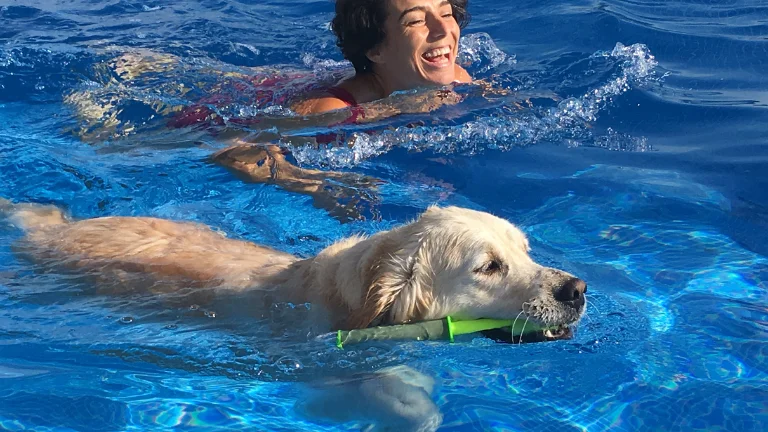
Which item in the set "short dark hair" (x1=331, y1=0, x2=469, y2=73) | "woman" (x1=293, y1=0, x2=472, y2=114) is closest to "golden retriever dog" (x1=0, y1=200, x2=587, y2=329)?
"woman" (x1=293, y1=0, x2=472, y2=114)

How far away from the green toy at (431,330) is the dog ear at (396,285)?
2.6 inches

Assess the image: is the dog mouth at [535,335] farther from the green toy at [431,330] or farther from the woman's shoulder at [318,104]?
the woman's shoulder at [318,104]

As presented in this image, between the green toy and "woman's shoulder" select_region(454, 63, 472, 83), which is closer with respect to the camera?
the green toy

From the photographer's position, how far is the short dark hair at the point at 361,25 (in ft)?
23.1

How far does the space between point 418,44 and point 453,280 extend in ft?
11.8

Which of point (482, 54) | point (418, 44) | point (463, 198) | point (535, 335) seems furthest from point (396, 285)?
point (482, 54)

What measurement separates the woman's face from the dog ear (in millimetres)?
3466

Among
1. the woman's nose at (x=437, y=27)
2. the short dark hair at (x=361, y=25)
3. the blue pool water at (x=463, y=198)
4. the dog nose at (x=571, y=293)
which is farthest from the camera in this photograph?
the short dark hair at (x=361, y=25)

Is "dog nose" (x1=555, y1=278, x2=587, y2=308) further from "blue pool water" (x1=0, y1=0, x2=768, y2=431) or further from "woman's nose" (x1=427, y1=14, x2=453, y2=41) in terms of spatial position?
"woman's nose" (x1=427, y1=14, x2=453, y2=41)

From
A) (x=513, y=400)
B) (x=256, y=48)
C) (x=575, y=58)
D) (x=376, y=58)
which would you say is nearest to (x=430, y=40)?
(x=376, y=58)

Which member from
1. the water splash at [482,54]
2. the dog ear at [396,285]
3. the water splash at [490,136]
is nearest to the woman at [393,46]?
the water splash at [490,136]

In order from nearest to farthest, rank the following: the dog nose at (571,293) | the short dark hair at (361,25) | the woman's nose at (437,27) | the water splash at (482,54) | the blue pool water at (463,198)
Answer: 1. the dog nose at (571,293)
2. the blue pool water at (463,198)
3. the woman's nose at (437,27)
4. the short dark hair at (361,25)
5. the water splash at (482,54)

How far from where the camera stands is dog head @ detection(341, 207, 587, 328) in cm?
373

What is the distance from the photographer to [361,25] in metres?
7.06
